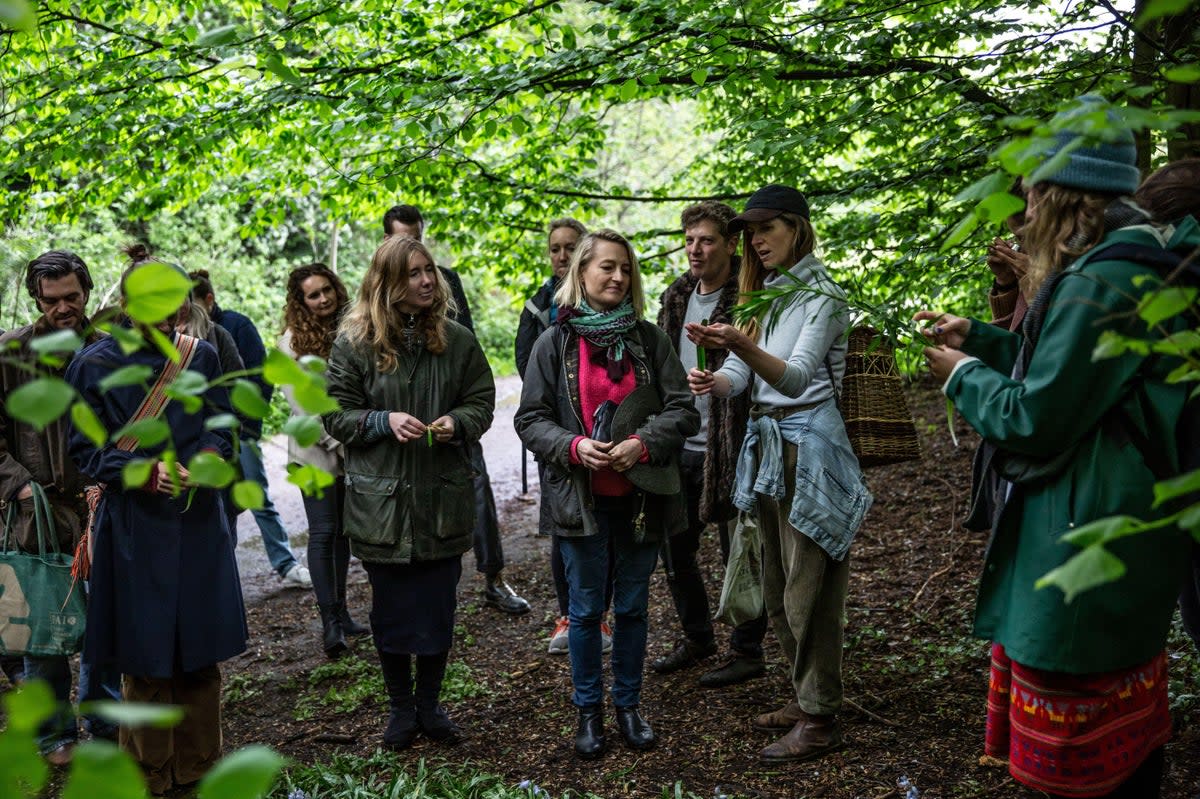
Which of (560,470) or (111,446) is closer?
(111,446)

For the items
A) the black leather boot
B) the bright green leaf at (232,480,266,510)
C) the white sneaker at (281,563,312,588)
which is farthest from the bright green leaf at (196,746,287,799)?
the white sneaker at (281,563,312,588)

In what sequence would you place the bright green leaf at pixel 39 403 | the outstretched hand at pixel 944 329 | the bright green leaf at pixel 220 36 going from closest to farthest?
the bright green leaf at pixel 39 403 < the bright green leaf at pixel 220 36 < the outstretched hand at pixel 944 329

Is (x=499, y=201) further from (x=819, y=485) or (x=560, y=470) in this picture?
(x=819, y=485)

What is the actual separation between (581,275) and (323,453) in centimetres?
214

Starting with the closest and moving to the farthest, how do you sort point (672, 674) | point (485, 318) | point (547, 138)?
point (672, 674) → point (547, 138) → point (485, 318)

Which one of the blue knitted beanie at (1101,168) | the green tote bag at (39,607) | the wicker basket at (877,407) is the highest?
the blue knitted beanie at (1101,168)

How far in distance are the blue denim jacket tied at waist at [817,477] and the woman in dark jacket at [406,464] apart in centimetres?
127

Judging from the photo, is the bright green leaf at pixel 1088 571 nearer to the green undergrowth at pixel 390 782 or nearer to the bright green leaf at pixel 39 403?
the bright green leaf at pixel 39 403

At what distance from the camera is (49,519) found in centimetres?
430

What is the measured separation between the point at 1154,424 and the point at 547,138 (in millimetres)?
5492

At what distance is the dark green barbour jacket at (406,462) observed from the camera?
14.1 ft

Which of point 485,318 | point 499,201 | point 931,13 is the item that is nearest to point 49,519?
point 499,201

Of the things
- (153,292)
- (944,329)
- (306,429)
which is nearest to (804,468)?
(944,329)

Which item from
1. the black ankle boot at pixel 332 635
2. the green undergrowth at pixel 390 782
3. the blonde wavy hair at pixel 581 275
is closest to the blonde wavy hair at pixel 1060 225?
the blonde wavy hair at pixel 581 275
